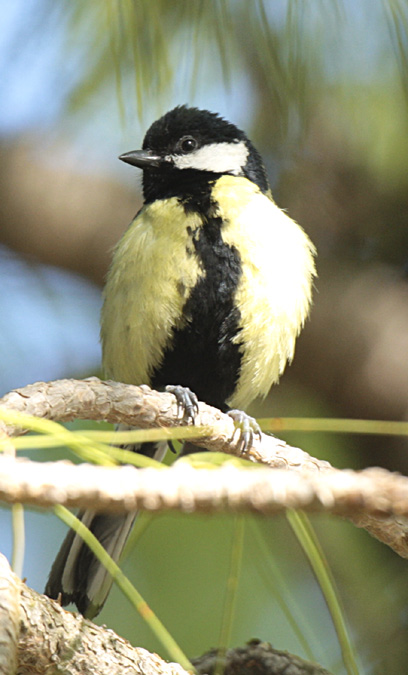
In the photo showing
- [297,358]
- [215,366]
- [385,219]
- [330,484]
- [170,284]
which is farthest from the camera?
[385,219]

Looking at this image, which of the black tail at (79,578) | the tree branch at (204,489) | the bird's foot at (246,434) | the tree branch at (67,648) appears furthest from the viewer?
the black tail at (79,578)

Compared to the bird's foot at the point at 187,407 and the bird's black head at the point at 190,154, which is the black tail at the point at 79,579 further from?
the bird's black head at the point at 190,154

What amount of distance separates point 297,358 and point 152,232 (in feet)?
2.75

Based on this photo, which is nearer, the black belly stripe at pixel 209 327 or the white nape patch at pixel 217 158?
the black belly stripe at pixel 209 327

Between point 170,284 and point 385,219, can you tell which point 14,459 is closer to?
point 170,284

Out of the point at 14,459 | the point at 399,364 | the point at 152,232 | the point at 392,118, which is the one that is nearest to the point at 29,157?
the point at 152,232

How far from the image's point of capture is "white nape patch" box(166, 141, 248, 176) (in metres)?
2.40

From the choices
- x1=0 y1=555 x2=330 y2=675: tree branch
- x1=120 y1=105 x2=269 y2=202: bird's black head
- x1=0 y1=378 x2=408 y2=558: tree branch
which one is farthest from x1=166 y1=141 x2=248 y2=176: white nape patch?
x1=0 y1=378 x2=408 y2=558: tree branch

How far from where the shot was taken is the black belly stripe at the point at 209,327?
6.98 ft

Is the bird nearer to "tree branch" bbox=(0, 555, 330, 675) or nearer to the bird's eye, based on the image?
the bird's eye

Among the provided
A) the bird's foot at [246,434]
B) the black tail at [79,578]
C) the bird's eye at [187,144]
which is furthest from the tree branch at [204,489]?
the bird's eye at [187,144]

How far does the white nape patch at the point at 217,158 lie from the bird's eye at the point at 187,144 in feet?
0.07

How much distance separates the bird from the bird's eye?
10 centimetres

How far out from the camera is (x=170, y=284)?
2.11 meters
